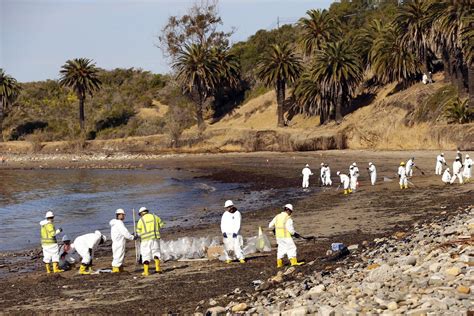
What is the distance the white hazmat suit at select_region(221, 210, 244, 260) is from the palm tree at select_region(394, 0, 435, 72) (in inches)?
1518

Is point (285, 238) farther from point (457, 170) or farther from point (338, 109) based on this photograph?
point (338, 109)

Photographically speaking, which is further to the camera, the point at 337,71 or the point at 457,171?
the point at 337,71

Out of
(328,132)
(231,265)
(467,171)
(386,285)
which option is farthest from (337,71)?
(386,285)

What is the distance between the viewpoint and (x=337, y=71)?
57.5 metres

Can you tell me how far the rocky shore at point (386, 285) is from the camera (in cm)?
917

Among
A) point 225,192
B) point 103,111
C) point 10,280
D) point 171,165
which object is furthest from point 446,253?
point 103,111

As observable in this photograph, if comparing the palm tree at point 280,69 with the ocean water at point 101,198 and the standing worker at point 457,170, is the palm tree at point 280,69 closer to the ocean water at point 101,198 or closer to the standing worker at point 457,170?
the ocean water at point 101,198

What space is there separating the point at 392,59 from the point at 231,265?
142 feet

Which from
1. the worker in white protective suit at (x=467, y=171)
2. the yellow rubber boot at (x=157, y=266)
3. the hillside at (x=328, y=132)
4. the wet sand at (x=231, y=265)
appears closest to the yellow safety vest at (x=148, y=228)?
the yellow rubber boot at (x=157, y=266)

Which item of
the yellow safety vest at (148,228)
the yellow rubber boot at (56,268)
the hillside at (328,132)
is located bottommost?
the yellow rubber boot at (56,268)

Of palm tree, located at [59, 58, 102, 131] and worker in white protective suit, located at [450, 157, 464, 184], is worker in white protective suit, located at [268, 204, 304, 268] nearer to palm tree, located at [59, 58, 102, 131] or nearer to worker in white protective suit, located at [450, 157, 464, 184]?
worker in white protective suit, located at [450, 157, 464, 184]

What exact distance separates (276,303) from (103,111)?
272 feet

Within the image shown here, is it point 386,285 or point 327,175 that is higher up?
point 327,175

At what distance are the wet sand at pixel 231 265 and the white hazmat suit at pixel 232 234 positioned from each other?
396 mm
